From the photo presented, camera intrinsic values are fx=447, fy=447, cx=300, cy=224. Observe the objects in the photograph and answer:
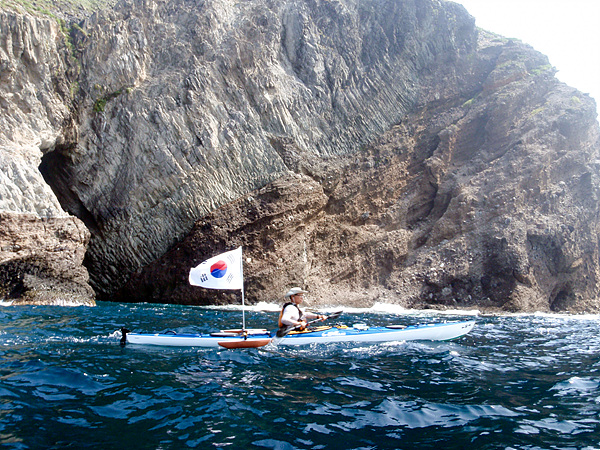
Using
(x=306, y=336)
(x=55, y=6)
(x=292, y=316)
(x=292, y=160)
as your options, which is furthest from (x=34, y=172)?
(x=306, y=336)

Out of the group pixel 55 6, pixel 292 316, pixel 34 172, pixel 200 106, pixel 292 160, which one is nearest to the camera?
pixel 292 316

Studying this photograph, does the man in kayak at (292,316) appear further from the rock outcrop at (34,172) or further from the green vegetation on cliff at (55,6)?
the green vegetation on cliff at (55,6)

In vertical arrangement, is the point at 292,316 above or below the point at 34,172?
below

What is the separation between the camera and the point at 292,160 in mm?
25172

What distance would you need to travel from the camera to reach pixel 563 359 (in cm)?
906

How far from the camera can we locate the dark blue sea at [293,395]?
15.3 feet

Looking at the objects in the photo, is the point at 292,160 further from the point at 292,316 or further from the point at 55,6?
the point at 55,6

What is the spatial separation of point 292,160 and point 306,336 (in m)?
16.3

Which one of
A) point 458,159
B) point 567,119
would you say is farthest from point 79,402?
point 567,119

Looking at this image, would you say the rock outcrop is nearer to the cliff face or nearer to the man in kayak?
the cliff face

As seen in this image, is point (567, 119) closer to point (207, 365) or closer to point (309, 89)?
point (309, 89)

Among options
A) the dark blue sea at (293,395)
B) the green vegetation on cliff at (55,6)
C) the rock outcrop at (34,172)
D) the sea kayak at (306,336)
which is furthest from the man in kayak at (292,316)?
the green vegetation on cliff at (55,6)

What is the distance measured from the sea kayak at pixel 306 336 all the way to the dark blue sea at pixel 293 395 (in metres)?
0.27

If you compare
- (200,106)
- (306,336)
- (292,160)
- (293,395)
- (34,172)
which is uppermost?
(200,106)
